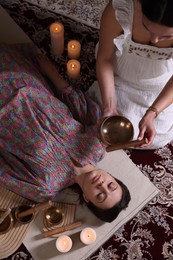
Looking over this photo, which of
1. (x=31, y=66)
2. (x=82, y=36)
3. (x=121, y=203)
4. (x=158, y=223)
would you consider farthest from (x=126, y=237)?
(x=82, y=36)

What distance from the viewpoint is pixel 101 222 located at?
1534 millimetres

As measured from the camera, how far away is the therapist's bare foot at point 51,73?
1.62m

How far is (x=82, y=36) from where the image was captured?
1.98 metres

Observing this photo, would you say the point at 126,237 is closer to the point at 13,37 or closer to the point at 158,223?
the point at 158,223

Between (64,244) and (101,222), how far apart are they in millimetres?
216

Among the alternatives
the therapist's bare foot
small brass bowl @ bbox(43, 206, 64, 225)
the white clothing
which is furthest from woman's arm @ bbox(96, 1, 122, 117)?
small brass bowl @ bbox(43, 206, 64, 225)

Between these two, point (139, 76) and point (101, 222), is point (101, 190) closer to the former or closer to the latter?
point (101, 222)

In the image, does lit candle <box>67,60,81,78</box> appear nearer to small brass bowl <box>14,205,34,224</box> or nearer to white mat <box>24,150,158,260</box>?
white mat <box>24,150,158,260</box>

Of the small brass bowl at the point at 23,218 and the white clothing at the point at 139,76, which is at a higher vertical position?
the white clothing at the point at 139,76

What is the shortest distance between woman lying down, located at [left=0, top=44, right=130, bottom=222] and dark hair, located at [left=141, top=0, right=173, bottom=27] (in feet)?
2.33

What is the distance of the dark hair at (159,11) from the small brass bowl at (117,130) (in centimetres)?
55

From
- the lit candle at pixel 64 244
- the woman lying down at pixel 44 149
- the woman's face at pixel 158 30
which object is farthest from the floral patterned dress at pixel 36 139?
the woman's face at pixel 158 30

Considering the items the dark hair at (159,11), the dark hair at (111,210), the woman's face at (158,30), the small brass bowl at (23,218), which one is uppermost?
the dark hair at (159,11)

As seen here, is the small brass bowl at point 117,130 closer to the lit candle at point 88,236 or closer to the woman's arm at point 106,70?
the woman's arm at point 106,70
